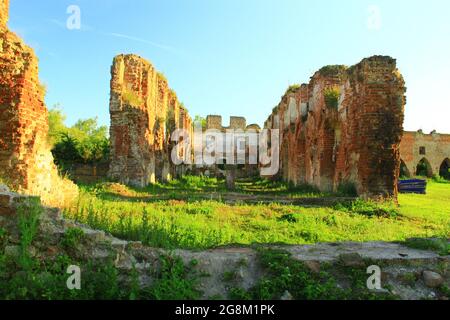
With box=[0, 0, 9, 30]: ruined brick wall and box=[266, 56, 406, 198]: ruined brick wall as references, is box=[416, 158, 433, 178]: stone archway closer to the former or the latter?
box=[266, 56, 406, 198]: ruined brick wall

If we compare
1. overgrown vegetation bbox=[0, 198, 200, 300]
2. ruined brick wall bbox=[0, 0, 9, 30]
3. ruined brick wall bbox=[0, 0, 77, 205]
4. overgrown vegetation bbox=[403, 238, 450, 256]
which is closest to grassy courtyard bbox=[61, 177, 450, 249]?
overgrown vegetation bbox=[0, 198, 200, 300]

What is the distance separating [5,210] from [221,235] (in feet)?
10.7

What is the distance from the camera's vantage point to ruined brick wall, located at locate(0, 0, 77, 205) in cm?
761

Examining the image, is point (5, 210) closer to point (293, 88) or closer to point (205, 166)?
point (293, 88)

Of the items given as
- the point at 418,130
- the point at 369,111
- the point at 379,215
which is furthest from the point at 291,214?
the point at 418,130

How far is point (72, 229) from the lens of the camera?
4336 mm

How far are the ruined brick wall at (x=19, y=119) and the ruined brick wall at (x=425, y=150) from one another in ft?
135

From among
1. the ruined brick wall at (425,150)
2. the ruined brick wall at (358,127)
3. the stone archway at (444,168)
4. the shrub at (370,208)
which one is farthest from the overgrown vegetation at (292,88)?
the stone archway at (444,168)

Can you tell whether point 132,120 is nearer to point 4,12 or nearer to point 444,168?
point 4,12

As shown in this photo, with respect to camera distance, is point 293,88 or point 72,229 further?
point 293,88

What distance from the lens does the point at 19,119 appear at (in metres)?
7.69

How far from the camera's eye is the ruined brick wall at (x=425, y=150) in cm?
4216

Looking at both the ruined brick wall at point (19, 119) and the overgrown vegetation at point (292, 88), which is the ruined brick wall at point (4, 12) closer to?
the ruined brick wall at point (19, 119)

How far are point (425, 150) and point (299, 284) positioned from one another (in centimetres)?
4457
